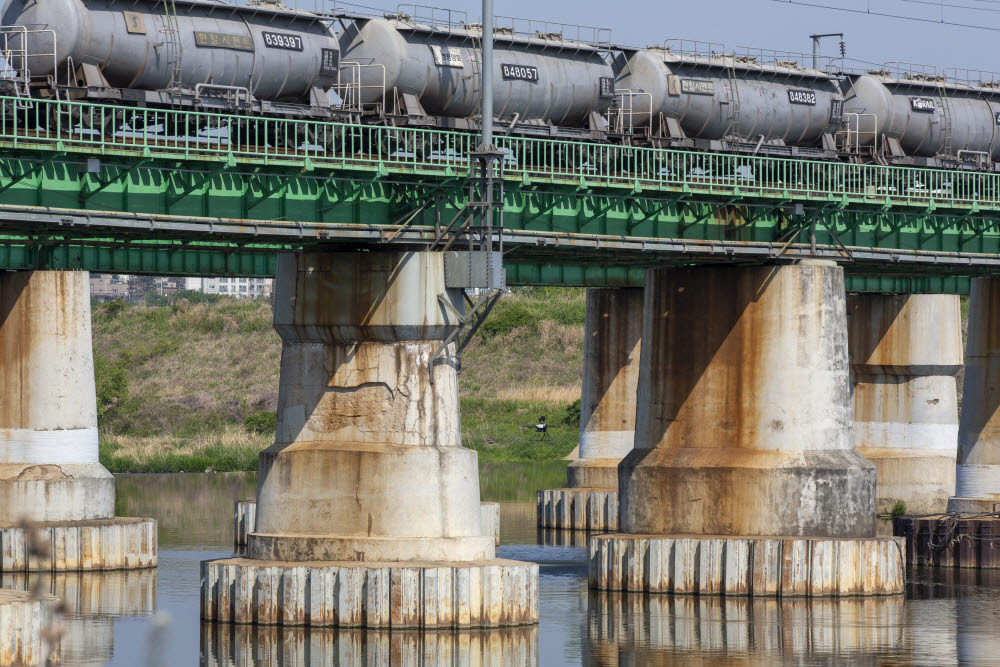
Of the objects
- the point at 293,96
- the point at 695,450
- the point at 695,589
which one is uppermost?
the point at 293,96

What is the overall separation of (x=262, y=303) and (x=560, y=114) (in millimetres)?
76479

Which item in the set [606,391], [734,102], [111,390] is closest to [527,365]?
[111,390]

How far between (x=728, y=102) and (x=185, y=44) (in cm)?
1944

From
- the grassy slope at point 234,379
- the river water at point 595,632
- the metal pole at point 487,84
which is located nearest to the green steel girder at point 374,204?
the metal pole at point 487,84

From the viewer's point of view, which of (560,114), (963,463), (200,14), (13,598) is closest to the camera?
(13,598)

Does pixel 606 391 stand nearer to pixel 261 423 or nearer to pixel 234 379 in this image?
pixel 261 423

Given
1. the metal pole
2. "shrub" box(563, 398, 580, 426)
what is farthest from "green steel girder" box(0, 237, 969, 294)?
"shrub" box(563, 398, 580, 426)

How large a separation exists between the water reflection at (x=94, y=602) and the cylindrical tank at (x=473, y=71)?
1354 centimetres

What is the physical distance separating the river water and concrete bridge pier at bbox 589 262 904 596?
31.3 inches

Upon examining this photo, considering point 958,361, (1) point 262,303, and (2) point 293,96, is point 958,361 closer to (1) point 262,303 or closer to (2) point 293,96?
(2) point 293,96

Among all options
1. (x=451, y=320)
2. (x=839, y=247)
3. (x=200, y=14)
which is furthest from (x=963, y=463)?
(x=200, y=14)

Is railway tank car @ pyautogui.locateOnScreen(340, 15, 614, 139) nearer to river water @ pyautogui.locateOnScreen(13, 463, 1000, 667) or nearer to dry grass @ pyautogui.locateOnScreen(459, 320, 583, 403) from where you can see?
river water @ pyautogui.locateOnScreen(13, 463, 1000, 667)

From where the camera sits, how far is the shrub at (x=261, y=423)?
8994cm

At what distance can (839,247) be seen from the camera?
136 feet
